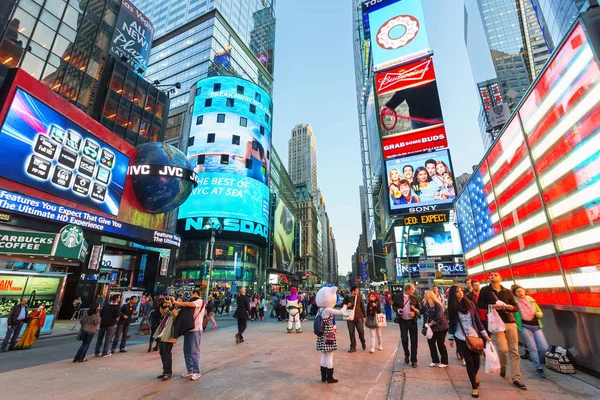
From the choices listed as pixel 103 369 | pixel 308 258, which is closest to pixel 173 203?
pixel 103 369

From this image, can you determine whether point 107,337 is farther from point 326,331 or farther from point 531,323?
point 531,323

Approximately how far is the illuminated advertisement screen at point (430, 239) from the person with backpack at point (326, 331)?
4159 centimetres

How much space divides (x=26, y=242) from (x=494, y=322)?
59.6 feet

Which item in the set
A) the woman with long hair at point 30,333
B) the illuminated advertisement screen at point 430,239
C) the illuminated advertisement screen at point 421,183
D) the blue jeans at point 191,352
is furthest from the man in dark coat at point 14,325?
the illuminated advertisement screen at point 430,239

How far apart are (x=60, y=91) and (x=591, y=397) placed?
33.2 metres

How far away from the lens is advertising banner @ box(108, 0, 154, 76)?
30763mm

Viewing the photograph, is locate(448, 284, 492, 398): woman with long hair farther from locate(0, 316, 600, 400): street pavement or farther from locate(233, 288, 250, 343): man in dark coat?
locate(233, 288, 250, 343): man in dark coat

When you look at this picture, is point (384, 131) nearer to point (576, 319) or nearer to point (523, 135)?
point (523, 135)

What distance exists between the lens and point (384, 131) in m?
40.1

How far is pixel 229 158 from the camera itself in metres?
49.2

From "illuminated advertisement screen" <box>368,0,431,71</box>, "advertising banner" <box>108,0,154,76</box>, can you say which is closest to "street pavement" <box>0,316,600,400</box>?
"advertising banner" <box>108,0,154,76</box>

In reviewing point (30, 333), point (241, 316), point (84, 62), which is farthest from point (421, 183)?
point (84, 62)

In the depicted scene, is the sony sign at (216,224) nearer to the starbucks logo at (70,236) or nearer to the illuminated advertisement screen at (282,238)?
the illuminated advertisement screen at (282,238)

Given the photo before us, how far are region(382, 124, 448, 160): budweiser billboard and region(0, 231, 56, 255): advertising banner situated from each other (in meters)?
35.4
